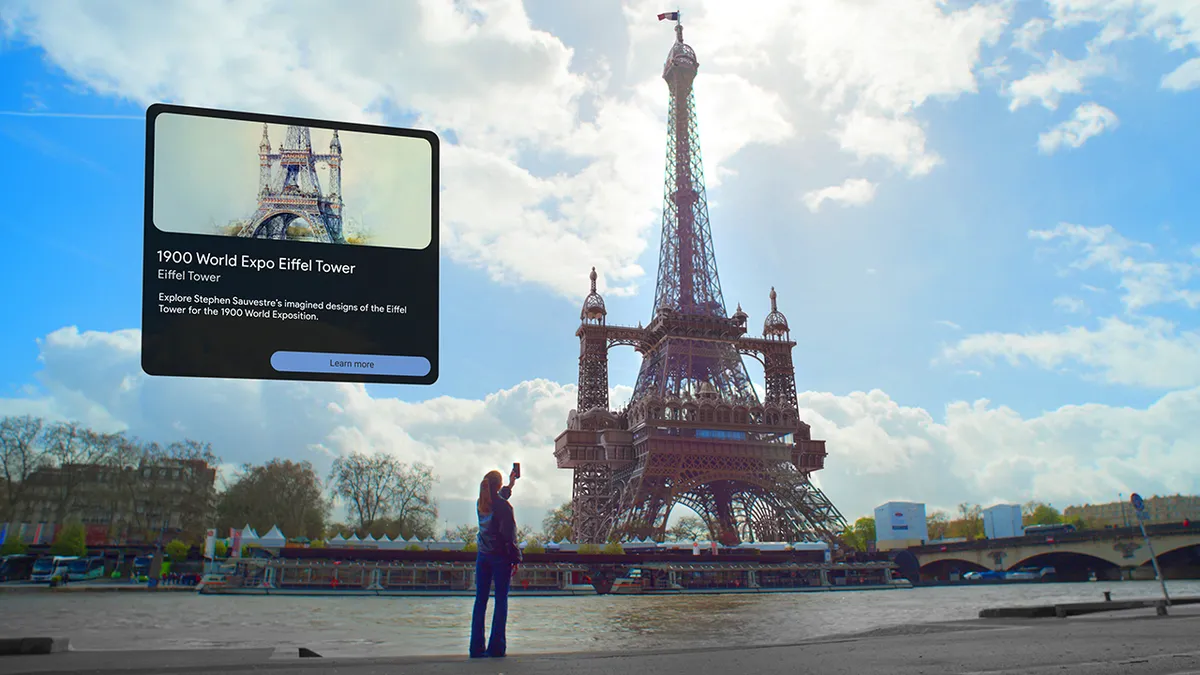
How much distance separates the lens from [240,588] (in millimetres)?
50812

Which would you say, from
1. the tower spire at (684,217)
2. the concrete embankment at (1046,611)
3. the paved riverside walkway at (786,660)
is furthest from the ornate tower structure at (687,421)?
the paved riverside walkway at (786,660)

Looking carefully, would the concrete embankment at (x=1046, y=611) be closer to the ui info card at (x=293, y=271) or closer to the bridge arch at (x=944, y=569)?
the ui info card at (x=293, y=271)

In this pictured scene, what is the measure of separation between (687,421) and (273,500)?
36220 millimetres

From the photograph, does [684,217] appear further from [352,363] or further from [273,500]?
[352,363]

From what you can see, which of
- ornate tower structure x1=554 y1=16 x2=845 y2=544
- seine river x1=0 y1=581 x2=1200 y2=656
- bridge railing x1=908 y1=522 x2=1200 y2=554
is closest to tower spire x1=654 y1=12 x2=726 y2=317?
ornate tower structure x1=554 y1=16 x2=845 y2=544

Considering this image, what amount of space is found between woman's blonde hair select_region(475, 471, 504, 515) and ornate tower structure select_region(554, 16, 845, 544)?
218ft

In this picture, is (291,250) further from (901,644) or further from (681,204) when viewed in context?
(681,204)

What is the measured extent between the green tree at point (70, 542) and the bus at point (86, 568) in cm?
83

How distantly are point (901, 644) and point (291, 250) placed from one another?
27.8 feet

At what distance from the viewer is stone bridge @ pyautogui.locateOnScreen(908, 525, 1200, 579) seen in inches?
2771

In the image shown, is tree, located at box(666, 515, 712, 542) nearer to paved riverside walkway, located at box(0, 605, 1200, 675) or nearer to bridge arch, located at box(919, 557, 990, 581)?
bridge arch, located at box(919, 557, 990, 581)

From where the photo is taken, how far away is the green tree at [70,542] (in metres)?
62.4

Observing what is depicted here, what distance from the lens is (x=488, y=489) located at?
34.6 ft

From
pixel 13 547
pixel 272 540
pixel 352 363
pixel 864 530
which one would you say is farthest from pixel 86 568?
pixel 864 530
